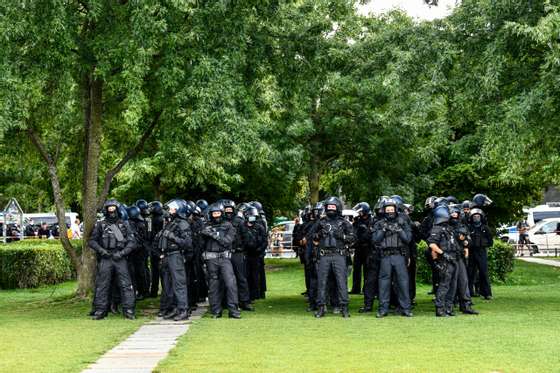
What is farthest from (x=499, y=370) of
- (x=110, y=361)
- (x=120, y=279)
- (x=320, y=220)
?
(x=120, y=279)

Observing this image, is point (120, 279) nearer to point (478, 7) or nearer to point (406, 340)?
point (406, 340)

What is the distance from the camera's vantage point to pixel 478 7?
750 inches

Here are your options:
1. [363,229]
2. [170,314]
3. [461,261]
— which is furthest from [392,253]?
[170,314]

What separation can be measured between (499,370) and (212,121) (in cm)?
888

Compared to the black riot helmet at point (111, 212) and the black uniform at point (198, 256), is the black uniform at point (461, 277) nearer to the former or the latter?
the black uniform at point (198, 256)

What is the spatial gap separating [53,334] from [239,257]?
5.80 metres

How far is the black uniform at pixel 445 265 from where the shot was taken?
57.2ft

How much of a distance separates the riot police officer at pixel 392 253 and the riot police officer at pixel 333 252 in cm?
59

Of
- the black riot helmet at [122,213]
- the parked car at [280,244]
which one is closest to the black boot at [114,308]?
the black riot helmet at [122,213]

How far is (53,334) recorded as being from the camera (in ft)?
49.0

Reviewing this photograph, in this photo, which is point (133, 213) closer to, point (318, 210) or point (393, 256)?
point (318, 210)

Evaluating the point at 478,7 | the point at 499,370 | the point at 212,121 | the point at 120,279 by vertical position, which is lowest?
the point at 499,370

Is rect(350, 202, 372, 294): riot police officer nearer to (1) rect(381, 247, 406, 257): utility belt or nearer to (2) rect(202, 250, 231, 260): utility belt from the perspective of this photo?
(1) rect(381, 247, 406, 257): utility belt

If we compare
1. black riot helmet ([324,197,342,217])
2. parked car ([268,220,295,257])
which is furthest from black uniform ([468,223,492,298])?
parked car ([268,220,295,257])
